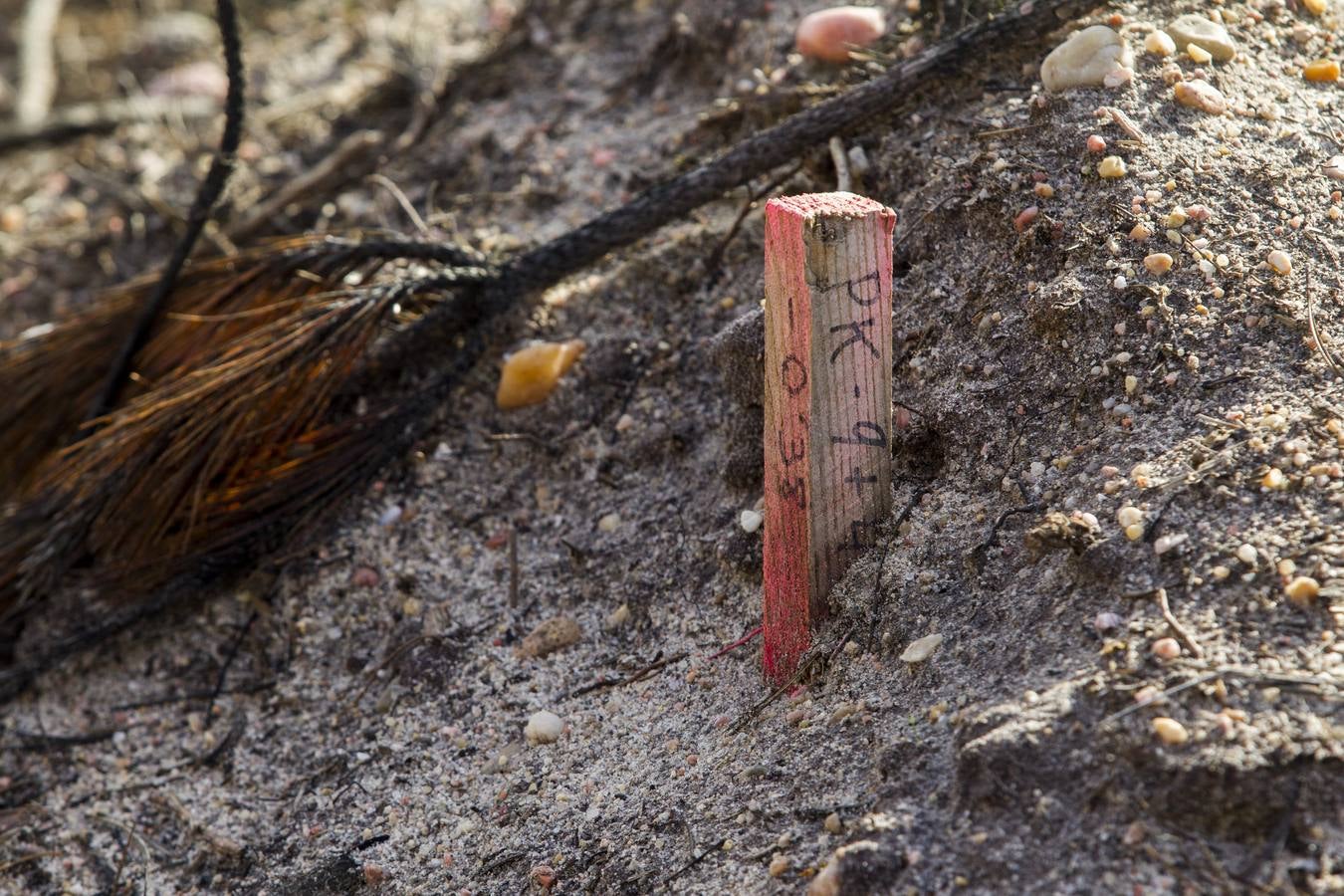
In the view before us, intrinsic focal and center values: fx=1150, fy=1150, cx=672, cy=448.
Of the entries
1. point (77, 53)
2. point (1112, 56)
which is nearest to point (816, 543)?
point (1112, 56)

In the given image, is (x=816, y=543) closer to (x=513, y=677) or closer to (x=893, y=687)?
(x=893, y=687)

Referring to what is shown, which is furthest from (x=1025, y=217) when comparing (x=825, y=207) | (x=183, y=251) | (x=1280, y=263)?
→ (x=183, y=251)

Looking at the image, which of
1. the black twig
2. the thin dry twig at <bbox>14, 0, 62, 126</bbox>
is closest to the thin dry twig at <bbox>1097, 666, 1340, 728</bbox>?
the black twig

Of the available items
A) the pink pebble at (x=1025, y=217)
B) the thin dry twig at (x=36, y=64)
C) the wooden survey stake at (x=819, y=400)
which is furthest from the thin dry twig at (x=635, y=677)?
the thin dry twig at (x=36, y=64)

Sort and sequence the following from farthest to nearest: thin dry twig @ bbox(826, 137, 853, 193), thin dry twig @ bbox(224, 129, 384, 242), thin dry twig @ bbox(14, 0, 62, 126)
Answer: thin dry twig @ bbox(14, 0, 62, 126) → thin dry twig @ bbox(224, 129, 384, 242) → thin dry twig @ bbox(826, 137, 853, 193)

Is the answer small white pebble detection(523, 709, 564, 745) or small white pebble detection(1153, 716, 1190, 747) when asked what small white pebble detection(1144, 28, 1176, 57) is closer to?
small white pebble detection(1153, 716, 1190, 747)

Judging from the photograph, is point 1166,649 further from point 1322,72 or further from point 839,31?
point 839,31
